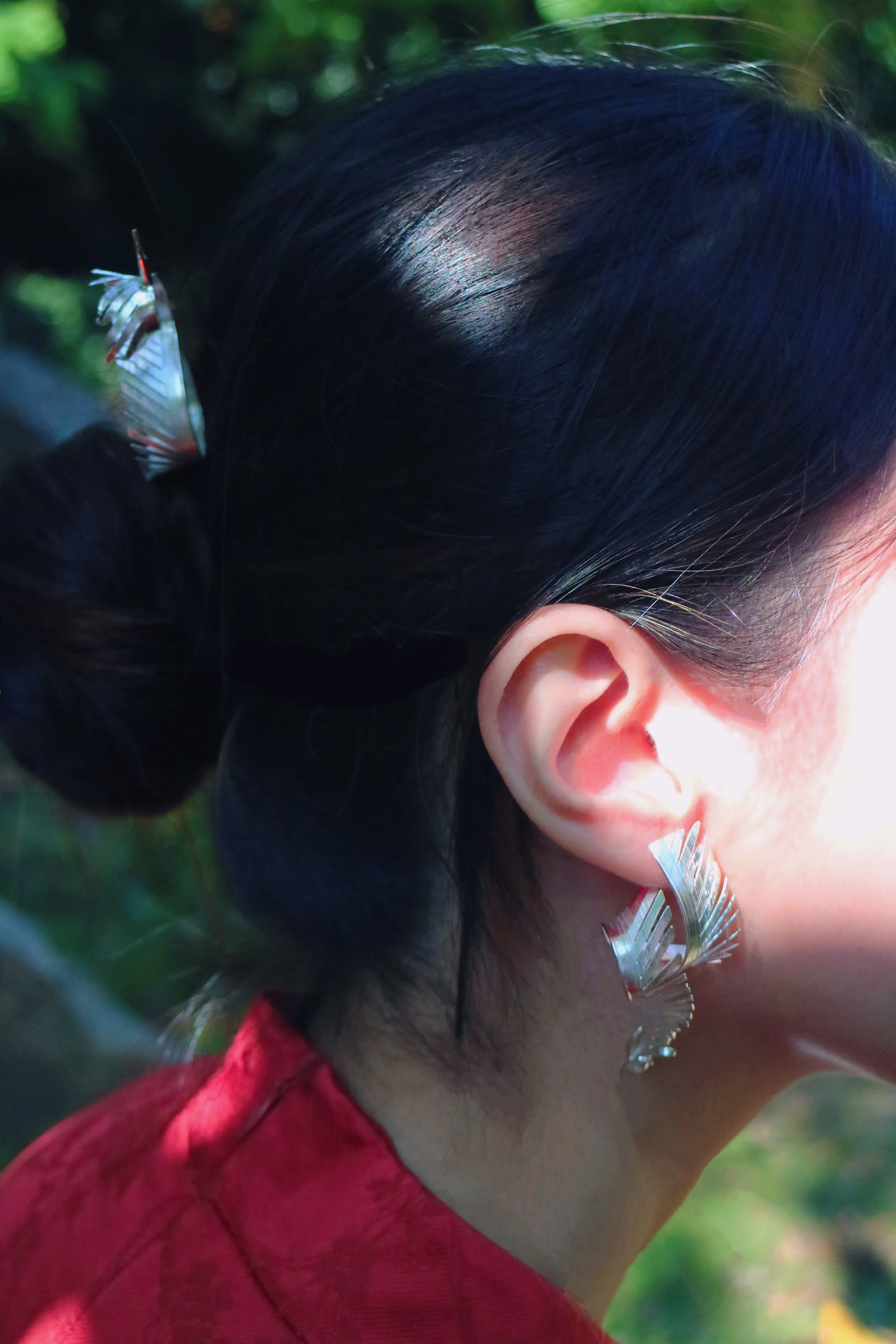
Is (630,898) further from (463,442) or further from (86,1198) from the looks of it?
(86,1198)

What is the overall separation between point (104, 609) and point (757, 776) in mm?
662

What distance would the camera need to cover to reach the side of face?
1.01 metres

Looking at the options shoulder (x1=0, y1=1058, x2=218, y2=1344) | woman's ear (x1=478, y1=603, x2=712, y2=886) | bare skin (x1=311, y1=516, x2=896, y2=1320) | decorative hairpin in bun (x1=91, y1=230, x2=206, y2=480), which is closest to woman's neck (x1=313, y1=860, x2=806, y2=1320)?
bare skin (x1=311, y1=516, x2=896, y2=1320)

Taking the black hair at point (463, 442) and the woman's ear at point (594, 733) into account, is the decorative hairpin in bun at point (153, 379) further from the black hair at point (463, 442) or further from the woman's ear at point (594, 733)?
the woman's ear at point (594, 733)

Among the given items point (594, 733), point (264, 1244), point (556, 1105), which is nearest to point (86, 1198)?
point (264, 1244)

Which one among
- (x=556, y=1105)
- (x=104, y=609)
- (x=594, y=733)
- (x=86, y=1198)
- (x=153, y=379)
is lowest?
(x=556, y=1105)

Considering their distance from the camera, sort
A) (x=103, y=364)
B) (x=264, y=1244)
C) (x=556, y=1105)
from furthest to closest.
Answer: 1. (x=103, y=364)
2. (x=556, y=1105)
3. (x=264, y=1244)

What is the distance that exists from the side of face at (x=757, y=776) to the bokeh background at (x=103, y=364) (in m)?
0.79

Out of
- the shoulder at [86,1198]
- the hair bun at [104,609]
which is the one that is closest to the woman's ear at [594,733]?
the hair bun at [104,609]

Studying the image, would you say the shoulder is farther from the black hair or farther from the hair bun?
the hair bun

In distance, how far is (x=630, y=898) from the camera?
1104mm

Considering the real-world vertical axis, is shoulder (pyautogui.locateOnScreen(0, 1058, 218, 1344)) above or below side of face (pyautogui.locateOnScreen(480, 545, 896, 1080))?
below

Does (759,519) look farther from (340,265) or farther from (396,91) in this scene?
(396,91)

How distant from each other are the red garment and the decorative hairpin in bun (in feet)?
2.02
